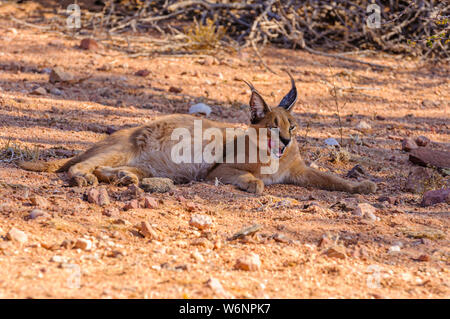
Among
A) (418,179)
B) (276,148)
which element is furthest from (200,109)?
(418,179)

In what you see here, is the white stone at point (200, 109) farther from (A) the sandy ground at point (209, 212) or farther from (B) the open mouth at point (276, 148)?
(B) the open mouth at point (276, 148)

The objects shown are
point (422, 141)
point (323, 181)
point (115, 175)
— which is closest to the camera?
point (115, 175)

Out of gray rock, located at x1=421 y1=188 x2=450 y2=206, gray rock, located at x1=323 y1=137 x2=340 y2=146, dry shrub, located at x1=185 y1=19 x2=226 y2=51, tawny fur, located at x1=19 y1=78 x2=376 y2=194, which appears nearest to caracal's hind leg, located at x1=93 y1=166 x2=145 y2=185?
tawny fur, located at x1=19 y1=78 x2=376 y2=194

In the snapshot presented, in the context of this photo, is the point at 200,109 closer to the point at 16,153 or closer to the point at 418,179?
the point at 16,153

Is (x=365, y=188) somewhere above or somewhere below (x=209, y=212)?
below

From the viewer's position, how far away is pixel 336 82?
8.72 m

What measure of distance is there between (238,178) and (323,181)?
0.78m

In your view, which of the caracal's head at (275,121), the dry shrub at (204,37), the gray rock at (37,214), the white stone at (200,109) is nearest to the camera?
the gray rock at (37,214)

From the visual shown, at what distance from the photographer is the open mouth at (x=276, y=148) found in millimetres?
4908

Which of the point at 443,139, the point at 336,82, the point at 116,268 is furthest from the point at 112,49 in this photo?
the point at 116,268

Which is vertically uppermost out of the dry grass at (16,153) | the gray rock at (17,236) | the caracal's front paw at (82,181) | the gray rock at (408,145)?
the gray rock at (17,236)

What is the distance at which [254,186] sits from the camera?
189 inches

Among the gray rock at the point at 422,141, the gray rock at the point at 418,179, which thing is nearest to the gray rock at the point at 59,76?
the gray rock at the point at 422,141

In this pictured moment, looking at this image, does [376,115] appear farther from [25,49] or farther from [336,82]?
[25,49]
